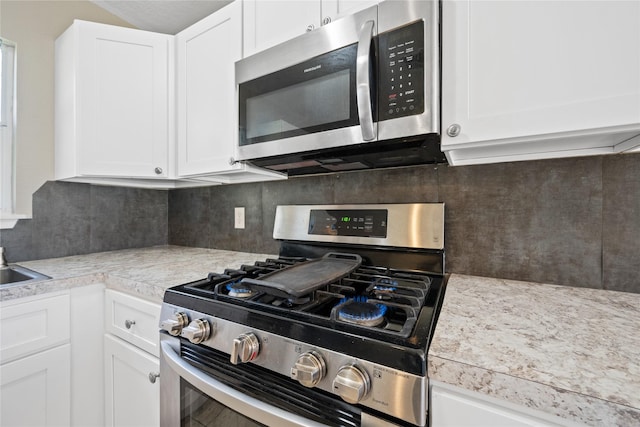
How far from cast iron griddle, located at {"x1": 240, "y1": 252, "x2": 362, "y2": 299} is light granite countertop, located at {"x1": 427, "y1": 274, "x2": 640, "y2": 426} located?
1.09 feet

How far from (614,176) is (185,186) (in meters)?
2.02

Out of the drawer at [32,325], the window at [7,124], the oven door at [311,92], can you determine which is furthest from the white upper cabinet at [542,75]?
the window at [7,124]

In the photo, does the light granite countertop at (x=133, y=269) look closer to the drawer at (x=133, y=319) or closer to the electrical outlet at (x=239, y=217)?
the drawer at (x=133, y=319)

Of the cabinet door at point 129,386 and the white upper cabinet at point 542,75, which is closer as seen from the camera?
the white upper cabinet at point 542,75

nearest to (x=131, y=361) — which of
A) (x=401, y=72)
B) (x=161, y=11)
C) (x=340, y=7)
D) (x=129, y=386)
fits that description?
(x=129, y=386)

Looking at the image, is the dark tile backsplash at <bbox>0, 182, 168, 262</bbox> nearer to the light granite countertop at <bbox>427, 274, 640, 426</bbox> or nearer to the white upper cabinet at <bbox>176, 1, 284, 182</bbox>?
the white upper cabinet at <bbox>176, 1, 284, 182</bbox>

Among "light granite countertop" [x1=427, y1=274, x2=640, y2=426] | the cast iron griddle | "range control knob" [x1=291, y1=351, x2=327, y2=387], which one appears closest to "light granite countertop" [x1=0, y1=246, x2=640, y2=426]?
"light granite countertop" [x1=427, y1=274, x2=640, y2=426]

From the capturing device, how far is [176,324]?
83 cm

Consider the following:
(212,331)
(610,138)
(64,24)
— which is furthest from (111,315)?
(610,138)

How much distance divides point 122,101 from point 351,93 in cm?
130

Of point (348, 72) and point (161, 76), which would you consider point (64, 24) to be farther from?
point (348, 72)

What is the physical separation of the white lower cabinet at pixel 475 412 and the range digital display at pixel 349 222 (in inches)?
26.5

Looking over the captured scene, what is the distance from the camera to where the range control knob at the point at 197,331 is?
0.78 metres

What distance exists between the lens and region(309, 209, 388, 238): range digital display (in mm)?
1181
